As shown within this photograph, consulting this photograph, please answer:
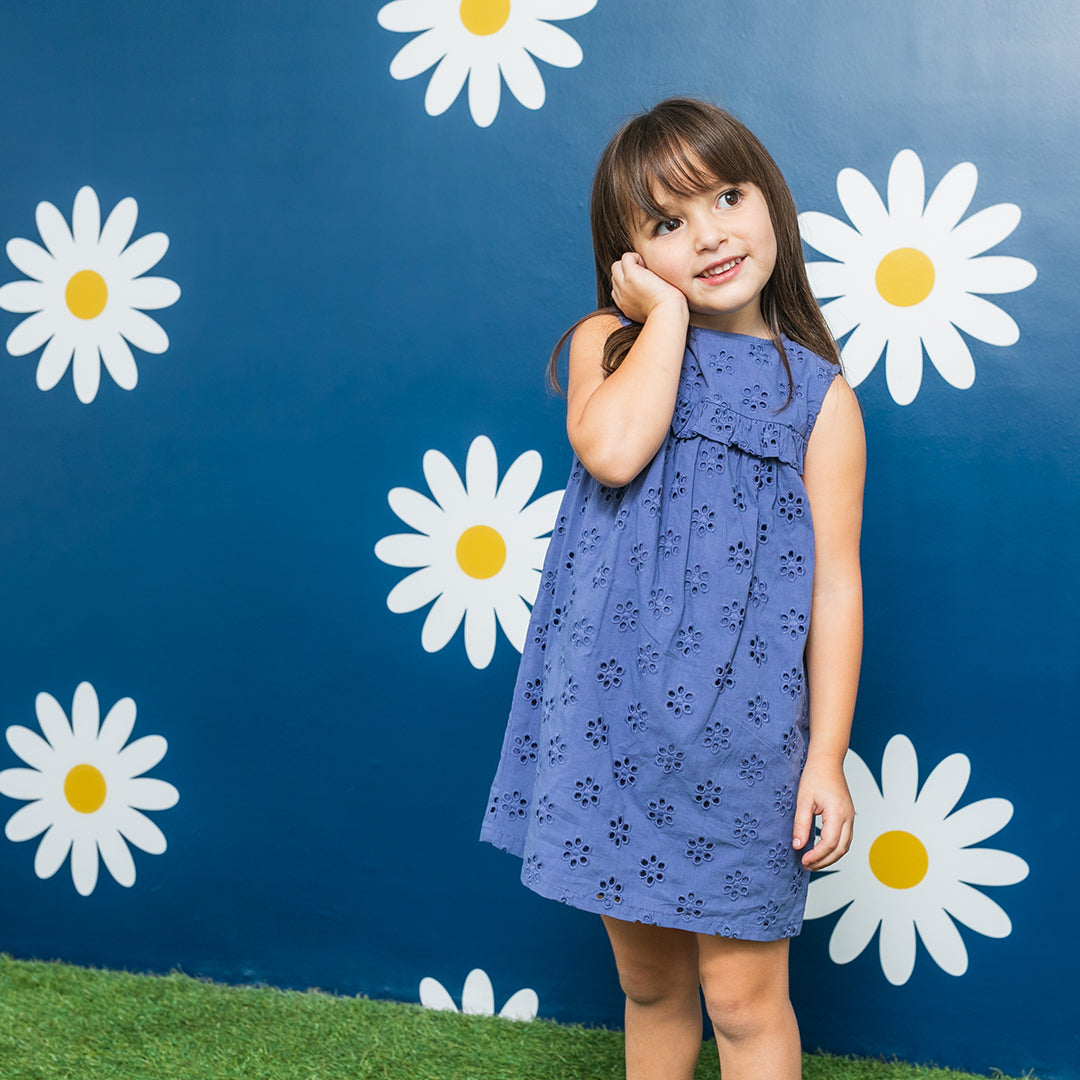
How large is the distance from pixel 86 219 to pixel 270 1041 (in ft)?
3.17

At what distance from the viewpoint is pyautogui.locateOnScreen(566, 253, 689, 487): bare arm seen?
2.64 ft

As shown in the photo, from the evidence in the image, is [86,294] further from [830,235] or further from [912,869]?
[912,869]

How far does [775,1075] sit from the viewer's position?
85 centimetres

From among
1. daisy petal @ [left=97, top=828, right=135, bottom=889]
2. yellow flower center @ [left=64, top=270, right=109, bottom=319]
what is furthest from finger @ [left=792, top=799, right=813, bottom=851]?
yellow flower center @ [left=64, top=270, right=109, bottom=319]

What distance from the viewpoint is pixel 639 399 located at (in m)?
0.80

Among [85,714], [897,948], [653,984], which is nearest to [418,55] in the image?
[85,714]

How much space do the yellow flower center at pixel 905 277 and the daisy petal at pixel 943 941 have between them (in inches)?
24.8

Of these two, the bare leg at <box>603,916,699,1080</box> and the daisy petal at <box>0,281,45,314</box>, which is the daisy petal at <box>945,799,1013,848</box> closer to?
the bare leg at <box>603,916,699,1080</box>

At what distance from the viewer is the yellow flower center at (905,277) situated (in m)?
1.14

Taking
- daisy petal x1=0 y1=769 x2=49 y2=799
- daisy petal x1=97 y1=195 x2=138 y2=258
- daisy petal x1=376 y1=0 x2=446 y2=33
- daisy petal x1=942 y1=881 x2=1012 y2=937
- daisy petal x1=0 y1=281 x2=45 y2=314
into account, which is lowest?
daisy petal x1=942 y1=881 x2=1012 y2=937

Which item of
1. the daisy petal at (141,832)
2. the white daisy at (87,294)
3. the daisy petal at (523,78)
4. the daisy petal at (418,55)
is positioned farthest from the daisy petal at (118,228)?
the daisy petal at (141,832)

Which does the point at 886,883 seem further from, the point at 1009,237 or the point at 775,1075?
the point at 1009,237

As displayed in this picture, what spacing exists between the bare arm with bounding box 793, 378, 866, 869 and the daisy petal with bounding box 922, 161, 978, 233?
14.0 inches

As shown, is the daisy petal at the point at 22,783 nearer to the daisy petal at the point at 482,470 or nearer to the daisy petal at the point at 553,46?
the daisy petal at the point at 482,470
